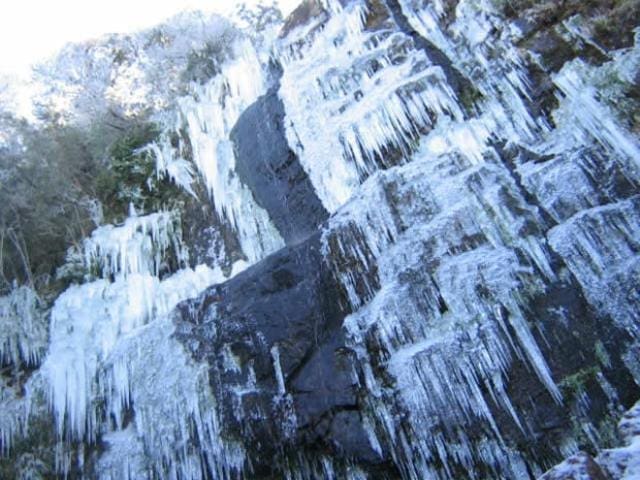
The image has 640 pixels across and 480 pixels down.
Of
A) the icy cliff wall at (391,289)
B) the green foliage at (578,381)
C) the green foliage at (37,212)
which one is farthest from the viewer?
the green foliage at (37,212)

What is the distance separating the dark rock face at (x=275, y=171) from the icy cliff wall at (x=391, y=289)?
5cm

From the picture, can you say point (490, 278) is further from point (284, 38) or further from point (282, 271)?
point (284, 38)

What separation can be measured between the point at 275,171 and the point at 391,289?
391cm

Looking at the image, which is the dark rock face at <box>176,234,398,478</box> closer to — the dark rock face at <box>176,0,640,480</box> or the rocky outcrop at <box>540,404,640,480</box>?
the dark rock face at <box>176,0,640,480</box>

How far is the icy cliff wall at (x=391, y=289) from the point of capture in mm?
5598

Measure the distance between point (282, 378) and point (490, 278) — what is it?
296 centimetres

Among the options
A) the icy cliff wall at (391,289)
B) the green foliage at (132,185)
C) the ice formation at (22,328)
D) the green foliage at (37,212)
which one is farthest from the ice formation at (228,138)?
the ice formation at (22,328)

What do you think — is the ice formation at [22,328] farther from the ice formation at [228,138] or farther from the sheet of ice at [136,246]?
the ice formation at [228,138]

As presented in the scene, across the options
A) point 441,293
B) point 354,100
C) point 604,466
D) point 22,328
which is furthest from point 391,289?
point 22,328

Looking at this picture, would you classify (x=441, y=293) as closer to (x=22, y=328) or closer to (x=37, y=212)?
(x=22, y=328)

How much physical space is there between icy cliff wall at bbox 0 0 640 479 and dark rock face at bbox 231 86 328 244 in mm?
46

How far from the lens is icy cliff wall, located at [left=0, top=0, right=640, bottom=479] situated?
18.4 feet

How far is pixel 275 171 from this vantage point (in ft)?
31.3

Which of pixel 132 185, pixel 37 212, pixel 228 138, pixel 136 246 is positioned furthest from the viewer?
pixel 132 185
